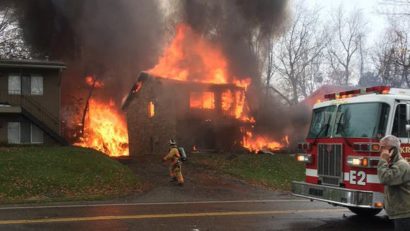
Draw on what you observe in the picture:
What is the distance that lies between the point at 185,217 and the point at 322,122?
126 inches

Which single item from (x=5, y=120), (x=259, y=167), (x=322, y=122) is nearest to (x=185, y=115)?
(x=259, y=167)

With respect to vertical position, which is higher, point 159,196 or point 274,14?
point 274,14

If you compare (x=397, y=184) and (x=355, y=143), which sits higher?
(x=355, y=143)

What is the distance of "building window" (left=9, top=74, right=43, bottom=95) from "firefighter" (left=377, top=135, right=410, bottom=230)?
2598cm

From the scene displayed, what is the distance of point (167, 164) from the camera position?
70.3 feet

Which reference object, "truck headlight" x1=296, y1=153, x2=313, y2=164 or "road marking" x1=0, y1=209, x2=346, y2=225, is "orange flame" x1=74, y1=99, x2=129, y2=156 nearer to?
"road marking" x1=0, y1=209, x2=346, y2=225

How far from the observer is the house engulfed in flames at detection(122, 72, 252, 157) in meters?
28.2

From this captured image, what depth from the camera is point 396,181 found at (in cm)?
500

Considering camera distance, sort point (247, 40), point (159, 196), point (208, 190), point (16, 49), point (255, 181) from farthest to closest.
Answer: point (16, 49)
point (247, 40)
point (255, 181)
point (208, 190)
point (159, 196)

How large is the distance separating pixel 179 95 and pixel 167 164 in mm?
7775

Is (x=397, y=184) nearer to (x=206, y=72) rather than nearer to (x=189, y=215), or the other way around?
(x=189, y=215)

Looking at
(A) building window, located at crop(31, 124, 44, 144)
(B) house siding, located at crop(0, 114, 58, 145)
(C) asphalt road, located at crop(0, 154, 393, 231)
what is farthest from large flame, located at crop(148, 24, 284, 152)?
(C) asphalt road, located at crop(0, 154, 393, 231)

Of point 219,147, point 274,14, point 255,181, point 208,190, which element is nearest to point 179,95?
point 219,147

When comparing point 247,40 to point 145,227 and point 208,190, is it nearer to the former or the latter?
point 208,190
